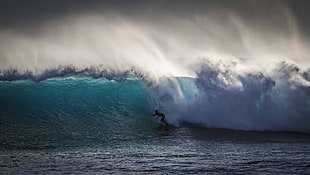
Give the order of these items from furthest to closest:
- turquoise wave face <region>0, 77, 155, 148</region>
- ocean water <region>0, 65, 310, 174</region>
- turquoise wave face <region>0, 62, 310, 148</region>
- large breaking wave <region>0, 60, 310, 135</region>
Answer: large breaking wave <region>0, 60, 310, 135</region> → turquoise wave face <region>0, 62, 310, 148</region> → turquoise wave face <region>0, 77, 155, 148</region> → ocean water <region>0, 65, 310, 174</region>

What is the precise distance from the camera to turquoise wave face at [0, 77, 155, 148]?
33.7ft

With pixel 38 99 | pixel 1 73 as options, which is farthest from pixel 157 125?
pixel 1 73

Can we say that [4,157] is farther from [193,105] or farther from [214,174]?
[193,105]

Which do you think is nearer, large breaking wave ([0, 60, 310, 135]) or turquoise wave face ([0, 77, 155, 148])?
turquoise wave face ([0, 77, 155, 148])

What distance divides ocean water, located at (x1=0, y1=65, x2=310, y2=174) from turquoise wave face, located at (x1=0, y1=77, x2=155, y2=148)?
1.3 inches

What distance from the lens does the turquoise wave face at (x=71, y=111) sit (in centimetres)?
1027

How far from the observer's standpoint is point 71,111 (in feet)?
44.0

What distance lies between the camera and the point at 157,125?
12617 millimetres

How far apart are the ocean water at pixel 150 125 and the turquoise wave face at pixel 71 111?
0.03 metres

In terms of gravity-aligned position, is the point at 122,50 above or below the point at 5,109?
above

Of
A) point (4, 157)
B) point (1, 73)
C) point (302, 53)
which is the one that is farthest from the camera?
point (302, 53)

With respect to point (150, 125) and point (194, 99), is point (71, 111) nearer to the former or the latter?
point (150, 125)

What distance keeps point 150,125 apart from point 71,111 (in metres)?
3.23

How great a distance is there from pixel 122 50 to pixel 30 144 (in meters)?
9.07
